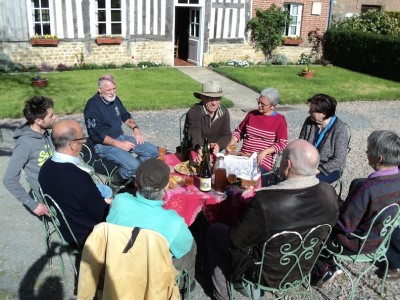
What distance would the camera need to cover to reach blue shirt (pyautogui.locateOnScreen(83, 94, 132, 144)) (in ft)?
16.4

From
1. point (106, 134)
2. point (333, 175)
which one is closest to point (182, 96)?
point (106, 134)

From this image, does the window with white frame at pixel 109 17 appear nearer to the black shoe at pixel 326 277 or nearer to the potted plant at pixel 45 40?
the potted plant at pixel 45 40

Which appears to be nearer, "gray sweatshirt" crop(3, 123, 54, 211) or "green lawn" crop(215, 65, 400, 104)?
"gray sweatshirt" crop(3, 123, 54, 211)

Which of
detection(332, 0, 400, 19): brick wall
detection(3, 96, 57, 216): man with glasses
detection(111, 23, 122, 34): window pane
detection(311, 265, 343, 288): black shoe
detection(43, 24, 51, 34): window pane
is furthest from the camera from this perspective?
detection(332, 0, 400, 19): brick wall

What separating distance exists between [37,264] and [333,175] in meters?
3.16

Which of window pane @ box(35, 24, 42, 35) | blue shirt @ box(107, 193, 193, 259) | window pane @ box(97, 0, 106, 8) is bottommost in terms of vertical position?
blue shirt @ box(107, 193, 193, 259)

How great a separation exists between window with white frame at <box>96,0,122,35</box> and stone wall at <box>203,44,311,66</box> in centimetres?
326

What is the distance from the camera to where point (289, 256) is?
291cm

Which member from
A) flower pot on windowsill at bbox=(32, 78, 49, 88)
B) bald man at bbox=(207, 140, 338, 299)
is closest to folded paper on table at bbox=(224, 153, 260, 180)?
bald man at bbox=(207, 140, 338, 299)

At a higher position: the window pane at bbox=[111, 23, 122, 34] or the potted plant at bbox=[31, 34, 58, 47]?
the window pane at bbox=[111, 23, 122, 34]

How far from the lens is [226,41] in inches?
598

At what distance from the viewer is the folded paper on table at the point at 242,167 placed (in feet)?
12.4

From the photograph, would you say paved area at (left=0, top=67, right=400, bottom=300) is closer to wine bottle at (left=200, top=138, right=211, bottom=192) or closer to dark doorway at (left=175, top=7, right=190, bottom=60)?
wine bottle at (left=200, top=138, right=211, bottom=192)

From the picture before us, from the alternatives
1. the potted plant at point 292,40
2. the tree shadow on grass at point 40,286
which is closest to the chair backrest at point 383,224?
the tree shadow on grass at point 40,286
